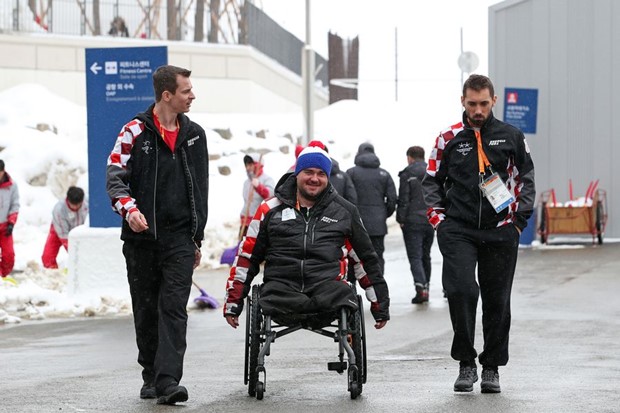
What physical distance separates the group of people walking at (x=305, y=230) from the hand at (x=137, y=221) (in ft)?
0.35

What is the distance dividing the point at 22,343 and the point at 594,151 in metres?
16.2

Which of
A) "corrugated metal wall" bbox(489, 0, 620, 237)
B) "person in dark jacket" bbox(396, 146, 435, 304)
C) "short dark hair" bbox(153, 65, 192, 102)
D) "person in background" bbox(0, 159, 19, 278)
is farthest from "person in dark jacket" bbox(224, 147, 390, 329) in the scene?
"corrugated metal wall" bbox(489, 0, 620, 237)

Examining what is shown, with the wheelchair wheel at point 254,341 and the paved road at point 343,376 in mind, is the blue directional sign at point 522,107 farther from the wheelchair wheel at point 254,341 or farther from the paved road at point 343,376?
the wheelchair wheel at point 254,341

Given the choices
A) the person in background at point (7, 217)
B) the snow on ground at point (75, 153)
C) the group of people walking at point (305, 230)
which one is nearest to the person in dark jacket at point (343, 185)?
the snow on ground at point (75, 153)

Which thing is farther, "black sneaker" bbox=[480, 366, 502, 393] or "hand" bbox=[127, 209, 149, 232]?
"black sneaker" bbox=[480, 366, 502, 393]

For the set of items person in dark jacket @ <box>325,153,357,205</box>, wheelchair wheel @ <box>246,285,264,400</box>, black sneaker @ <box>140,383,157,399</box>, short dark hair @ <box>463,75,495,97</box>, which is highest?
short dark hair @ <box>463,75,495,97</box>

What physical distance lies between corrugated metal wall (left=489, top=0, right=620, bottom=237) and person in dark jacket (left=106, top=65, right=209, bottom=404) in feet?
62.0

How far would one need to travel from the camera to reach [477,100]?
29.5ft

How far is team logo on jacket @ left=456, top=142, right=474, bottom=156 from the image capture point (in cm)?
904

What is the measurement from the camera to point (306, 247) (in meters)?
8.86

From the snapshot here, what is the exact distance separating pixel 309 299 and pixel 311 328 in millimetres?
242

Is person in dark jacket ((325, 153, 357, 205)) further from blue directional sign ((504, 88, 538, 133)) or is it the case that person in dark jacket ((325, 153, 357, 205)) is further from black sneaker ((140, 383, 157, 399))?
blue directional sign ((504, 88, 538, 133))

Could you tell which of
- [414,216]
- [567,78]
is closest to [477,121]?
[414,216]

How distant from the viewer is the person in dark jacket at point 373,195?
16.4m
